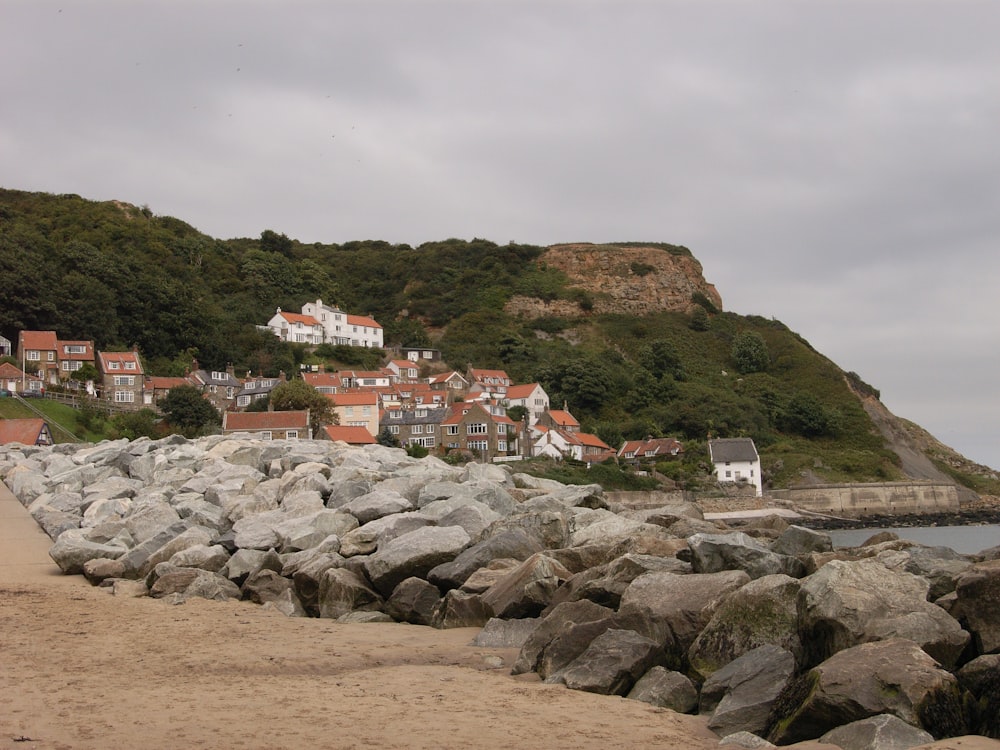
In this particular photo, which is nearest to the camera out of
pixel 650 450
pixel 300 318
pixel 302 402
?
pixel 302 402

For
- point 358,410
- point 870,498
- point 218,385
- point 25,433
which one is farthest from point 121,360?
point 870,498

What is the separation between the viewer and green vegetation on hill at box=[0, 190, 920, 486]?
66062mm

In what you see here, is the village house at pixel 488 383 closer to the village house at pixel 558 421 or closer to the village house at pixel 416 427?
the village house at pixel 558 421

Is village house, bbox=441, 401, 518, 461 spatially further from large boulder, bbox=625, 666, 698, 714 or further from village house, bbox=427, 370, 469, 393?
large boulder, bbox=625, 666, 698, 714

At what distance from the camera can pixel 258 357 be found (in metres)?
71.1

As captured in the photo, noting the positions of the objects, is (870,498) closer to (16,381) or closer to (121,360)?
(121,360)

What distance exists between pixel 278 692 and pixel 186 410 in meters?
44.6

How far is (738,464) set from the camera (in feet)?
200

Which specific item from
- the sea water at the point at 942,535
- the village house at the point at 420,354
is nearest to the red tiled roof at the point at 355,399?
the village house at the point at 420,354

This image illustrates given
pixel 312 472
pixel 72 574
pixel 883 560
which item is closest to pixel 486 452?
pixel 312 472

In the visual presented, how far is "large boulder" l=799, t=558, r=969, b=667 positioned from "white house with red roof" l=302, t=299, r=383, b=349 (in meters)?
76.7

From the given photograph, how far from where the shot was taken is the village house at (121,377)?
186ft

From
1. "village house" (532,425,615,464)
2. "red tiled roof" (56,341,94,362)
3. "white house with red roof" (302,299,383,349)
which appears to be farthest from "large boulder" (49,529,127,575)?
"white house with red roof" (302,299,383,349)

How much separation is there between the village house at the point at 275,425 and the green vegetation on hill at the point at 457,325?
17138 millimetres
